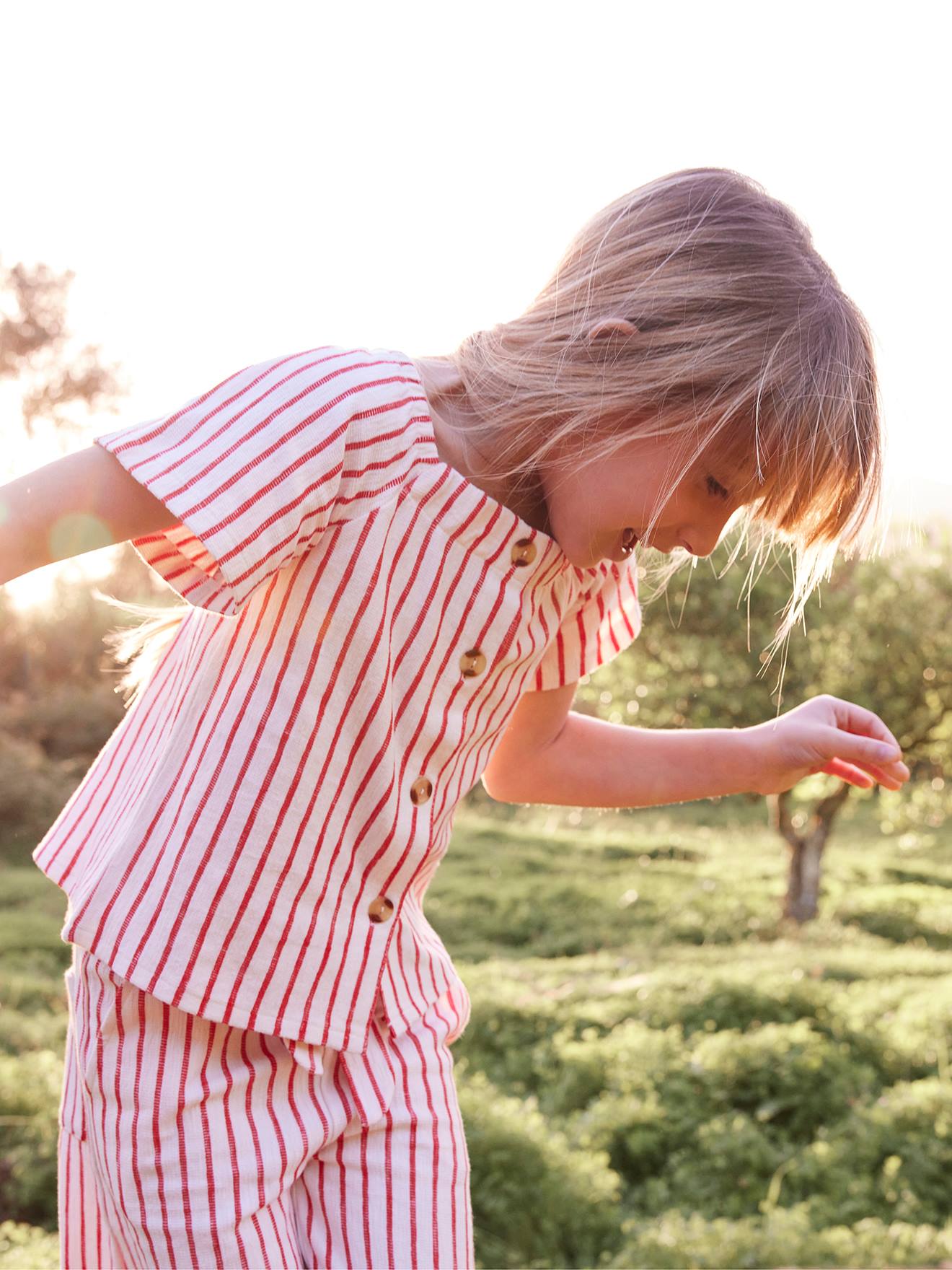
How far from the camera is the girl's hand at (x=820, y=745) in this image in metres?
1.51

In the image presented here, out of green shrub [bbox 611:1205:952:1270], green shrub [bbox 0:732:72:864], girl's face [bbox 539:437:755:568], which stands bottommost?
green shrub [bbox 0:732:72:864]

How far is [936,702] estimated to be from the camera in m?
8.30

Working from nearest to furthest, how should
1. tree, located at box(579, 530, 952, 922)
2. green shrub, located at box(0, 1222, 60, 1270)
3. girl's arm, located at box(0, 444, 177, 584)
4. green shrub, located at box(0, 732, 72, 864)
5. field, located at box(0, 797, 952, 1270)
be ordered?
girl's arm, located at box(0, 444, 177, 584), green shrub, located at box(0, 1222, 60, 1270), field, located at box(0, 797, 952, 1270), tree, located at box(579, 530, 952, 922), green shrub, located at box(0, 732, 72, 864)

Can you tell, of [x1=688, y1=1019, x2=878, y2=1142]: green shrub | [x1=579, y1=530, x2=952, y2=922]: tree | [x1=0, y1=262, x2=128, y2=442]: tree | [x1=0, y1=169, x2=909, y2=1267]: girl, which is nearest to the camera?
[x1=0, y1=169, x2=909, y2=1267]: girl

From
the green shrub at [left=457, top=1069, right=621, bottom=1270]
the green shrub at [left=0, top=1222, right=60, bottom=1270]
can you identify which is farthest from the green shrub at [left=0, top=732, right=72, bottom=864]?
the green shrub at [left=0, top=1222, right=60, bottom=1270]

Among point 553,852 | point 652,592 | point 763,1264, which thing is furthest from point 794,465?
point 553,852

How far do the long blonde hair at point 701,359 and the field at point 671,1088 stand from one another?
2.00 m

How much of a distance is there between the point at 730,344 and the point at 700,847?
37.8ft

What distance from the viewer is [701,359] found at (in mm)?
1162

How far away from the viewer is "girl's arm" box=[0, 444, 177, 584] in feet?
3.10

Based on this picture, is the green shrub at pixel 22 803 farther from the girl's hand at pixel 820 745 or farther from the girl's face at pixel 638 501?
the girl's face at pixel 638 501

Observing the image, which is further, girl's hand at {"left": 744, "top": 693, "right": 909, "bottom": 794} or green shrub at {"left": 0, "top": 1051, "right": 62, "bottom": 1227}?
green shrub at {"left": 0, "top": 1051, "right": 62, "bottom": 1227}

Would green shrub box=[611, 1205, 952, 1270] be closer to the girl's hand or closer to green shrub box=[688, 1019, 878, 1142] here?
green shrub box=[688, 1019, 878, 1142]

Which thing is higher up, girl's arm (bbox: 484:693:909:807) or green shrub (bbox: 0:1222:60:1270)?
girl's arm (bbox: 484:693:909:807)
